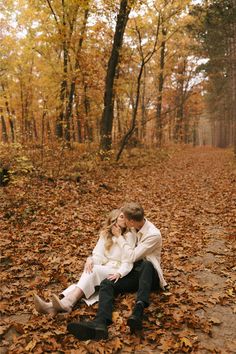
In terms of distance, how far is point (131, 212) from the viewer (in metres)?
4.84

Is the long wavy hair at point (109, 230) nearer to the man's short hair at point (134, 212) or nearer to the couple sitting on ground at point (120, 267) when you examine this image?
the couple sitting on ground at point (120, 267)

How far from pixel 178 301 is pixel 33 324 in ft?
6.61

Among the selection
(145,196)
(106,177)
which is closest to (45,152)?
(106,177)

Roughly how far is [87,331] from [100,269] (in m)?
1.06

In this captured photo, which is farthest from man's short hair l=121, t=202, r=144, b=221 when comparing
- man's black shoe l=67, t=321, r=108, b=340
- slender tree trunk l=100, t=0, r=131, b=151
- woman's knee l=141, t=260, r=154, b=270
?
slender tree trunk l=100, t=0, r=131, b=151

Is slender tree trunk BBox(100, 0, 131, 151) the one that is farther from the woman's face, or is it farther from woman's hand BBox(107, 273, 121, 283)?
woman's hand BBox(107, 273, 121, 283)

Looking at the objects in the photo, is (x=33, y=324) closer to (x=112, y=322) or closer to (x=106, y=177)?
(x=112, y=322)

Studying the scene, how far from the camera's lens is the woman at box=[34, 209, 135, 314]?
172 inches

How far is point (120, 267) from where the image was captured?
4.77 meters

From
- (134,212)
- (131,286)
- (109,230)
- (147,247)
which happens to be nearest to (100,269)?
(131,286)

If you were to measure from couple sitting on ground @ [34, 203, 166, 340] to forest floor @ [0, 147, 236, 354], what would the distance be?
0.20 m

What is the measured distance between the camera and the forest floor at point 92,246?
400cm

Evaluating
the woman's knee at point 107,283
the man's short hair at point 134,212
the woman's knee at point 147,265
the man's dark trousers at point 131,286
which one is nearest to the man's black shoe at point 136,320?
the man's dark trousers at point 131,286

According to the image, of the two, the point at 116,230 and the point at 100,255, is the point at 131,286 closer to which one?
the point at 100,255
